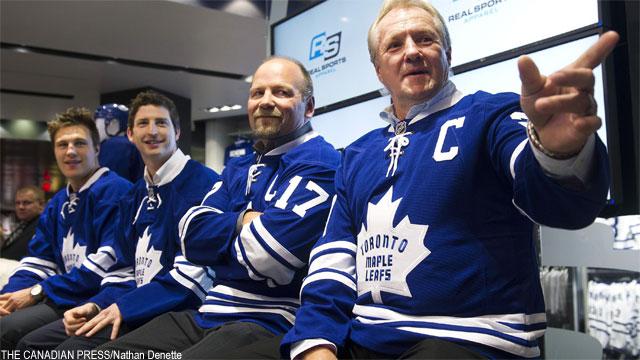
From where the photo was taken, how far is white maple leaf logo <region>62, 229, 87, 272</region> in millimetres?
3014

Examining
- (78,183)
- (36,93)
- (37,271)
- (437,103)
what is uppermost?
(36,93)

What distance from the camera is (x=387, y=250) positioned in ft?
4.51

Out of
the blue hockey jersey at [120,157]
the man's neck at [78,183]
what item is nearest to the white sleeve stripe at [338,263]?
the man's neck at [78,183]

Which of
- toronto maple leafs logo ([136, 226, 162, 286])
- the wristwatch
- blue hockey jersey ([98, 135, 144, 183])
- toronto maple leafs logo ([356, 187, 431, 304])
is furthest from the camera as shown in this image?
blue hockey jersey ([98, 135, 144, 183])

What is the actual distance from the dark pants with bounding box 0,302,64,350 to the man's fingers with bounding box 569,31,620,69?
2.61 meters

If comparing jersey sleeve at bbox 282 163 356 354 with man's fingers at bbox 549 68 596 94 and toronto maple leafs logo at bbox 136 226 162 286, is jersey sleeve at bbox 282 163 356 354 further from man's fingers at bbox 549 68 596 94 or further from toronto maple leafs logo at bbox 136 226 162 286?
toronto maple leafs logo at bbox 136 226 162 286

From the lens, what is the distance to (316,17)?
3.52 meters

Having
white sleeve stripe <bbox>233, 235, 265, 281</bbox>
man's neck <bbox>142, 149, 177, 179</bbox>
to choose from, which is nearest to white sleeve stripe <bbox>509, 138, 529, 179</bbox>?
white sleeve stripe <bbox>233, 235, 265, 281</bbox>

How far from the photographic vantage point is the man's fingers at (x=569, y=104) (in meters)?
0.95

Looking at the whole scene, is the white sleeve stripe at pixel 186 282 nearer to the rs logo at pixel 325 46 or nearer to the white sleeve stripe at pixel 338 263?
the white sleeve stripe at pixel 338 263

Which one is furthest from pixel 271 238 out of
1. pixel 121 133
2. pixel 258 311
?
pixel 121 133

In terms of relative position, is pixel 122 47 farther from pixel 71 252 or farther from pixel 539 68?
pixel 539 68

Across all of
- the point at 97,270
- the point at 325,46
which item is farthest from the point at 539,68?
the point at 97,270

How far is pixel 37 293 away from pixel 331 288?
210 centimetres
